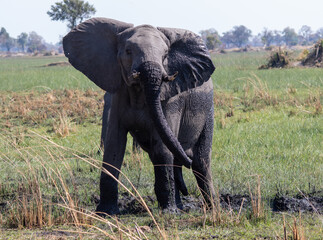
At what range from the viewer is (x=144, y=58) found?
12.8ft

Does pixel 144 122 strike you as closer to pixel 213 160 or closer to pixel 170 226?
pixel 170 226

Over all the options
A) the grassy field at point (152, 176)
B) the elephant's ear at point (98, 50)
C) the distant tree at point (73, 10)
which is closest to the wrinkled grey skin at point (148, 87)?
the elephant's ear at point (98, 50)

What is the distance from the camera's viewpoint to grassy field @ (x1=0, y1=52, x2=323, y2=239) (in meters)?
4.05

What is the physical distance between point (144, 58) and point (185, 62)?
78 centimetres

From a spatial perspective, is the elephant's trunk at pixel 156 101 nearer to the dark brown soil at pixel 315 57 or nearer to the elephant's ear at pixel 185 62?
the elephant's ear at pixel 185 62

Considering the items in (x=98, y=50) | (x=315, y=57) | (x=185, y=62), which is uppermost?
(x=98, y=50)

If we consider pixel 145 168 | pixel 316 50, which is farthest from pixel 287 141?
pixel 316 50

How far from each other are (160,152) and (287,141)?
3854 mm

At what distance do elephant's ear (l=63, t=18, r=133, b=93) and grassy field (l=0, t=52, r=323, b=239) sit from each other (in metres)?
0.71

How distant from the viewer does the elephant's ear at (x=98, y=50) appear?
455cm

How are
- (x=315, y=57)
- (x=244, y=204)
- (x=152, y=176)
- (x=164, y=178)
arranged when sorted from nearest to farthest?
(x=164, y=178) → (x=244, y=204) → (x=152, y=176) → (x=315, y=57)

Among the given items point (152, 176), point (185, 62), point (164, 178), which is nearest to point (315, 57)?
point (152, 176)

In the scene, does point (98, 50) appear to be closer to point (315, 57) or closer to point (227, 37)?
point (315, 57)

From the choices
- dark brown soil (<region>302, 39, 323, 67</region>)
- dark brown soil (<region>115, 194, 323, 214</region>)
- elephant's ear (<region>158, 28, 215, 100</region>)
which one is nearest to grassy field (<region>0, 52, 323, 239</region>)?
dark brown soil (<region>115, 194, 323, 214</region>)
